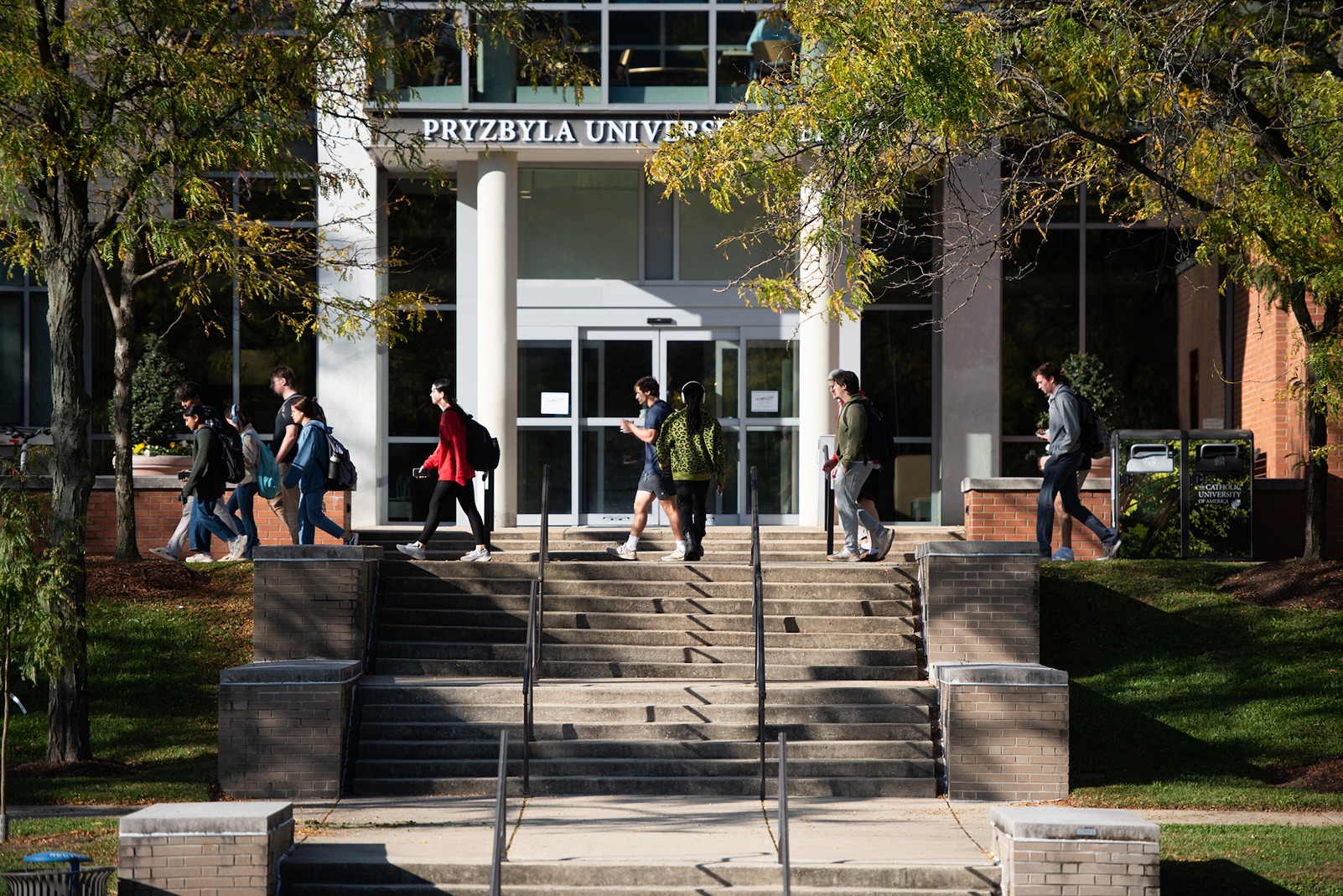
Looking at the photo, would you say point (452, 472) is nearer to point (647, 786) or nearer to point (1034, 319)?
point (647, 786)

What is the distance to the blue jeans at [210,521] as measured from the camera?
1417cm

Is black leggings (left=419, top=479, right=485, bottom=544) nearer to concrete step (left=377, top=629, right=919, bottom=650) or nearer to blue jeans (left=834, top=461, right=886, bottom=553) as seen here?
concrete step (left=377, top=629, right=919, bottom=650)

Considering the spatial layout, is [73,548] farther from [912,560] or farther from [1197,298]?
[1197,298]

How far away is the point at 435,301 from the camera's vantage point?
1877cm

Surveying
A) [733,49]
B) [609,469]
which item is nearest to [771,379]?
[609,469]

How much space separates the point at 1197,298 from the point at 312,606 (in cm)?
1270

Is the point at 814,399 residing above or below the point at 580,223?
below

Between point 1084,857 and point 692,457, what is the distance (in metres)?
6.36

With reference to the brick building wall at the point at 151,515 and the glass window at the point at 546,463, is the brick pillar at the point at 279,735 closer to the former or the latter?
the brick building wall at the point at 151,515

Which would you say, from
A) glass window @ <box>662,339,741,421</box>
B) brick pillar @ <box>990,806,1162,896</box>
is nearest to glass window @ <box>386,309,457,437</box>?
glass window @ <box>662,339,741,421</box>

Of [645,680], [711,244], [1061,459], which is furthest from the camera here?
[711,244]

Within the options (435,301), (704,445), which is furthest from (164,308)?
(704,445)

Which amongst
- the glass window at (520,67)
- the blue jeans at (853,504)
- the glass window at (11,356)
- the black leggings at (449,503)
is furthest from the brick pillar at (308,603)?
the glass window at (11,356)

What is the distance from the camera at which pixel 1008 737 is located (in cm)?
1009
